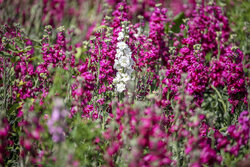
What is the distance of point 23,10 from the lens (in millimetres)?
5180

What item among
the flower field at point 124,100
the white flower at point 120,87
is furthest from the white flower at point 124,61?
the white flower at point 120,87

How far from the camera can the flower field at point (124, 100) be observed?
162 cm

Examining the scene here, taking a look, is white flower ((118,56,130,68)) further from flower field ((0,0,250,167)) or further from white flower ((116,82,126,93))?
white flower ((116,82,126,93))

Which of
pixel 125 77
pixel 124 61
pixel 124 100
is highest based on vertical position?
pixel 124 61

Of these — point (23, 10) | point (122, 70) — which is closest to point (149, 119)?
point (122, 70)

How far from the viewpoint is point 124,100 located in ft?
5.90

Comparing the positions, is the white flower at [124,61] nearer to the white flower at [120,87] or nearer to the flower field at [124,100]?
the flower field at [124,100]

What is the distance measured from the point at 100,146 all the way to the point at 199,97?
123cm

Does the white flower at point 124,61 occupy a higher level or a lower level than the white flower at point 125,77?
higher

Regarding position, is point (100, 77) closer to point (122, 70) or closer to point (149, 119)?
point (122, 70)

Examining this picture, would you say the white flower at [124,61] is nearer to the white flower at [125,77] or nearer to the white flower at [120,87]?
the white flower at [125,77]

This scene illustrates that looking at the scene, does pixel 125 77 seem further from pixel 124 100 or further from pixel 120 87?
pixel 124 100

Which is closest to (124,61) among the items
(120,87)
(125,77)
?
(125,77)

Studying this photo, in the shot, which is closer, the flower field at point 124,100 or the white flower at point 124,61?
the flower field at point 124,100
